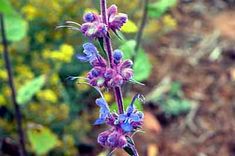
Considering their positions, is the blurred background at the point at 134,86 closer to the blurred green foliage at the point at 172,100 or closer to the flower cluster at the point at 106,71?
the blurred green foliage at the point at 172,100

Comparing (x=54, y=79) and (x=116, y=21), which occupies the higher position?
(x=116, y=21)

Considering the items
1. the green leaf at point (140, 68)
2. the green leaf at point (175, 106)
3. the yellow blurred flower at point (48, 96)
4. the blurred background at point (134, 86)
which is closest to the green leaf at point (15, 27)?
the blurred background at point (134, 86)

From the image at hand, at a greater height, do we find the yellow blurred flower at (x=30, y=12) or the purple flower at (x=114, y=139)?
the purple flower at (x=114, y=139)

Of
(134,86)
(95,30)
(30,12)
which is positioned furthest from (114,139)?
(134,86)

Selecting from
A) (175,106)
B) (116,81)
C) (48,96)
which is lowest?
(175,106)

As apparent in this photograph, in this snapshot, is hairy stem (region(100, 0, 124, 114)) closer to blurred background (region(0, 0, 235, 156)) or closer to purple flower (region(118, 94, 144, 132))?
purple flower (region(118, 94, 144, 132))

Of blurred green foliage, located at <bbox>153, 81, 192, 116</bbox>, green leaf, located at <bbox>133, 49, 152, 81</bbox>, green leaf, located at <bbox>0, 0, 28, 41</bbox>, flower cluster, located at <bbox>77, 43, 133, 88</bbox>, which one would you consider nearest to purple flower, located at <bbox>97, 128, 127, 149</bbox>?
flower cluster, located at <bbox>77, 43, 133, 88</bbox>

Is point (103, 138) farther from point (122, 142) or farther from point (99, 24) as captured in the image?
point (99, 24)

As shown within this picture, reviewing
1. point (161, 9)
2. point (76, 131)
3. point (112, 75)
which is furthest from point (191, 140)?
point (112, 75)
